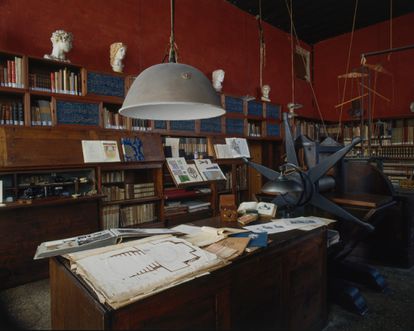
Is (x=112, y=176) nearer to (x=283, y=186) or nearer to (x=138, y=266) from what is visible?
(x=283, y=186)

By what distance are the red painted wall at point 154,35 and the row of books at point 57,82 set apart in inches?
17.8

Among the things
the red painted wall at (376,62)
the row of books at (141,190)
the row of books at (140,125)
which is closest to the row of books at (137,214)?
the row of books at (141,190)

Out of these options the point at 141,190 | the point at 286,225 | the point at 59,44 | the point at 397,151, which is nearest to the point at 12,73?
the point at 59,44

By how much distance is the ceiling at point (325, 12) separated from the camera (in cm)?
521

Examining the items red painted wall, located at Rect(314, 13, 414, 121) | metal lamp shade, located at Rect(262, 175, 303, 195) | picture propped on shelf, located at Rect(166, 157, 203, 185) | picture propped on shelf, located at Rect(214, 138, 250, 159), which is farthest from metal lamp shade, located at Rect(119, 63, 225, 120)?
red painted wall, located at Rect(314, 13, 414, 121)

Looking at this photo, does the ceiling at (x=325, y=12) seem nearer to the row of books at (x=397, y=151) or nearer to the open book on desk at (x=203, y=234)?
the row of books at (x=397, y=151)

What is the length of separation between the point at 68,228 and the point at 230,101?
9.31 feet

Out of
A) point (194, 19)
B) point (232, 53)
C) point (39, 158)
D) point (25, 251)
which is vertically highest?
point (194, 19)

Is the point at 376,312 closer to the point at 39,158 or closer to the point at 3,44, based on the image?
the point at 39,158

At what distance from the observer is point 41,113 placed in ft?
9.43

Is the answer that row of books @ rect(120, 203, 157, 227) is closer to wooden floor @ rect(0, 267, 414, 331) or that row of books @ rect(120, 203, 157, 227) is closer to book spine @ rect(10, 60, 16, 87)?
wooden floor @ rect(0, 267, 414, 331)

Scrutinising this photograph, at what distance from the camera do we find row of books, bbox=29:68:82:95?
2822 millimetres

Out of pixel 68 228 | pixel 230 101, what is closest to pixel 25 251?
pixel 68 228

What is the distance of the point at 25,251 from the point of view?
251 centimetres
